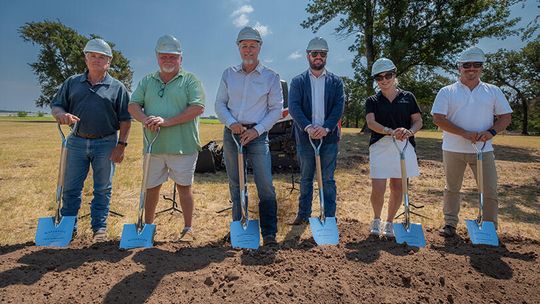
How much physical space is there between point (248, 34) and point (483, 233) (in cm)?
351

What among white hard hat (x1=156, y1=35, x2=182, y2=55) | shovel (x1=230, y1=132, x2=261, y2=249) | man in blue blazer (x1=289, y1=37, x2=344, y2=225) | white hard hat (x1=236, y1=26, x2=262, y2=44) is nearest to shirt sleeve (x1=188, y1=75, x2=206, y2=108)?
white hard hat (x1=156, y1=35, x2=182, y2=55)

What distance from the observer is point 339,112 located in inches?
173

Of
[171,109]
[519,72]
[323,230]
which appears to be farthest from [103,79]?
[519,72]

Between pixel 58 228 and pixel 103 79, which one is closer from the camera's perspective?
pixel 58 228

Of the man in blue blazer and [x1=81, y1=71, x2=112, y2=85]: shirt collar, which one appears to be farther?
the man in blue blazer

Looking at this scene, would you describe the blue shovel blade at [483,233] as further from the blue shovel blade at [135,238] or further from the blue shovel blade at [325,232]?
the blue shovel blade at [135,238]

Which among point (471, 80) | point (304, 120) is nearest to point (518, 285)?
point (471, 80)

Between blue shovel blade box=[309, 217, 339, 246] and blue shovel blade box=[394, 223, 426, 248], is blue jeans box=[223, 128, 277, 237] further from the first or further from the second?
blue shovel blade box=[394, 223, 426, 248]

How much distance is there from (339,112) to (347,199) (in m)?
2.85

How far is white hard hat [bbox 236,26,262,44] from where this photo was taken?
3793mm

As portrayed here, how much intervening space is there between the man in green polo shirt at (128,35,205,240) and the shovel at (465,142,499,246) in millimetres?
3334

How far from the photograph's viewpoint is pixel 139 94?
12.7 feet

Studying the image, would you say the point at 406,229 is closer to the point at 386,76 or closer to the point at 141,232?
the point at 386,76

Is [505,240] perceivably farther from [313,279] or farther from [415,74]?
[415,74]
